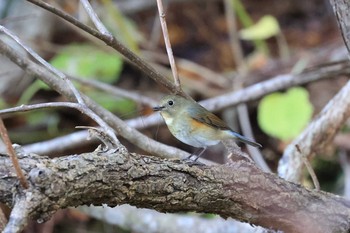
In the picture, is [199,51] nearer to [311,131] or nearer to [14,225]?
[311,131]

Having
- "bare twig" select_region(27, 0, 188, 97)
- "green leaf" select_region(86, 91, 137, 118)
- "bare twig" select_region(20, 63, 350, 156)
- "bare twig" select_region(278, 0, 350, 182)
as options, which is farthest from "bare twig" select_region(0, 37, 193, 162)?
"green leaf" select_region(86, 91, 137, 118)

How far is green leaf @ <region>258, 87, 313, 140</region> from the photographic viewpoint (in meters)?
4.62

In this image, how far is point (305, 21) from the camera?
6984 mm

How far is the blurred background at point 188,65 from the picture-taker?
16.8 ft

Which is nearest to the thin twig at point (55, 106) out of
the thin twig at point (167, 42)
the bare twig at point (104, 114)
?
the thin twig at point (167, 42)

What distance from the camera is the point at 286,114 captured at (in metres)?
4.79

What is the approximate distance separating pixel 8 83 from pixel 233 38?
2.22 metres

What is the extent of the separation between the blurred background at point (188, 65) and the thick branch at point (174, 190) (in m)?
2.08

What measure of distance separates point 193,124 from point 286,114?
1.71 m

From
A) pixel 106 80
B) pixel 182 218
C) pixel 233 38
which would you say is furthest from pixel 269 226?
pixel 233 38

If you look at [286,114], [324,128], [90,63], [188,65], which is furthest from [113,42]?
[188,65]

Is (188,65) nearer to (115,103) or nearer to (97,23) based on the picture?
(115,103)

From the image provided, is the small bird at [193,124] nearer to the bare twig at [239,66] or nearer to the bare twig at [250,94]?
the bare twig at [250,94]

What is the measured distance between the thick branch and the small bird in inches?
31.0
